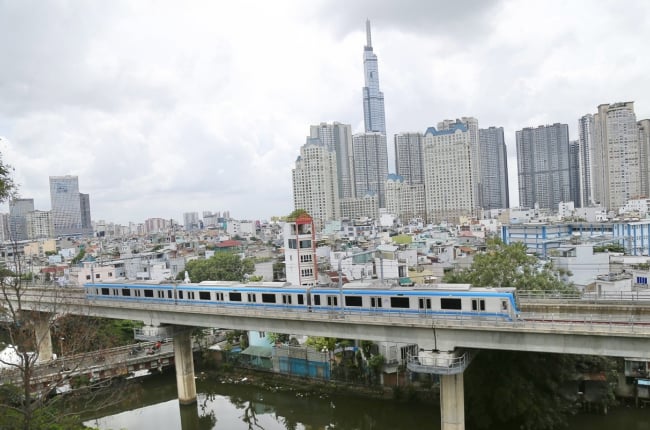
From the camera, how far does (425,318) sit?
75.0 ft

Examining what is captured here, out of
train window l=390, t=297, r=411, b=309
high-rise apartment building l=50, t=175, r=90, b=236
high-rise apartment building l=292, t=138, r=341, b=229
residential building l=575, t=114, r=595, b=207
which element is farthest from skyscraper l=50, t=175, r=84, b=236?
train window l=390, t=297, r=411, b=309

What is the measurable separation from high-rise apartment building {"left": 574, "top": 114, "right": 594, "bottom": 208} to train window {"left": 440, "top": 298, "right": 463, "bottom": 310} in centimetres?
13842

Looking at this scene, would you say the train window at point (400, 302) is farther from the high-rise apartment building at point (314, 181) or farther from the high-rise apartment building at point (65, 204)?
the high-rise apartment building at point (65, 204)

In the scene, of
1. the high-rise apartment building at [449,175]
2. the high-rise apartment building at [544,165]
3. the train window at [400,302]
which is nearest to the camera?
the train window at [400,302]

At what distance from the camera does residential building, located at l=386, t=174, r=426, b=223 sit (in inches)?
6511

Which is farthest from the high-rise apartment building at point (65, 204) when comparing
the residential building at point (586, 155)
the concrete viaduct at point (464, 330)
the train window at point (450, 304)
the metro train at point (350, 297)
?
the train window at point (450, 304)

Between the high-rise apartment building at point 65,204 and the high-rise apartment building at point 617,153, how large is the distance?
181602 millimetres

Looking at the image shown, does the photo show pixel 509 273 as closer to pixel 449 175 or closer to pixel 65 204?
pixel 449 175

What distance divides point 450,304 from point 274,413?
598 inches

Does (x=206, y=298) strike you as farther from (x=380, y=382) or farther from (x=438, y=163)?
(x=438, y=163)

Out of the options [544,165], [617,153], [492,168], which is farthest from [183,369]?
[492,168]

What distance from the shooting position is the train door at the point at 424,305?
23.3 m

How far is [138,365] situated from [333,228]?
8474cm

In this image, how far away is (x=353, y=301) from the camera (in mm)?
25484
